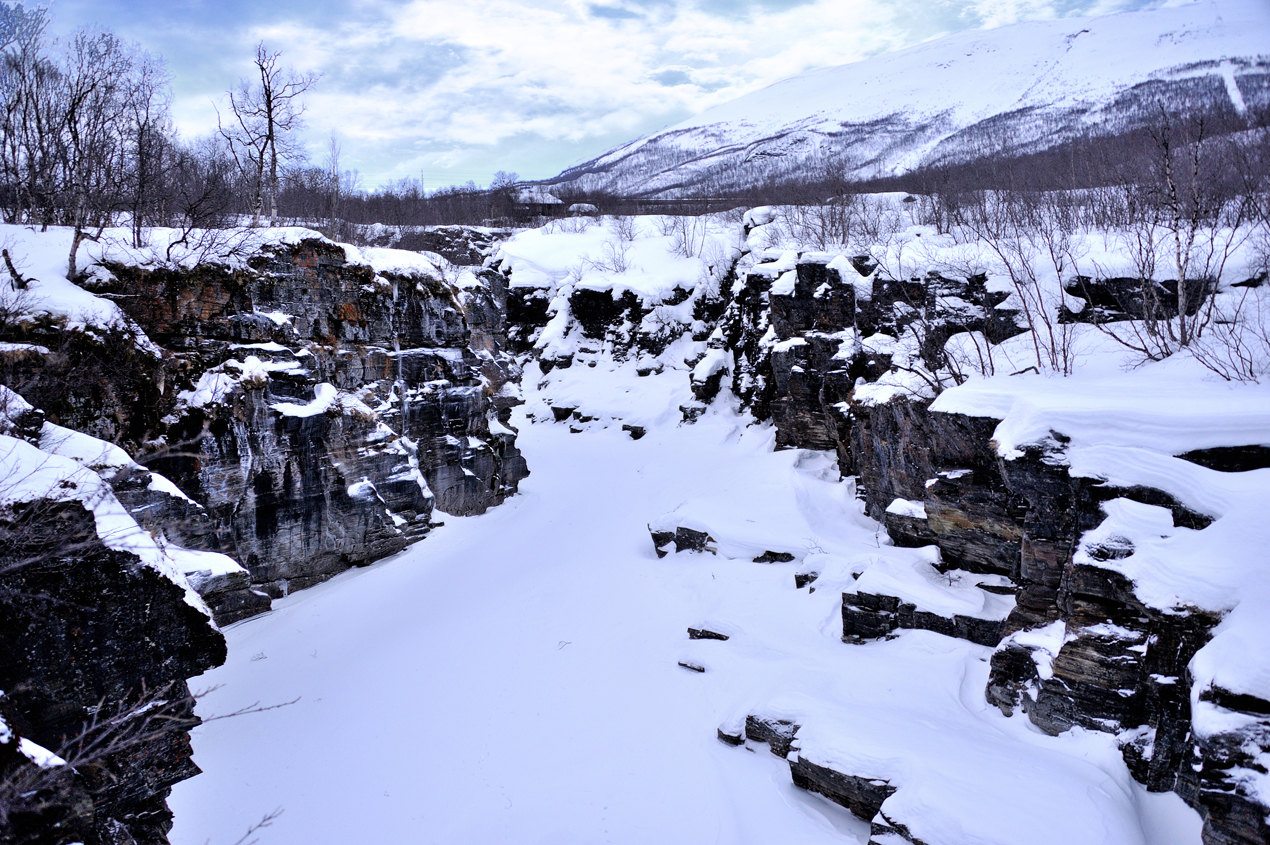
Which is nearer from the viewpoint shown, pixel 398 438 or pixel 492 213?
pixel 398 438

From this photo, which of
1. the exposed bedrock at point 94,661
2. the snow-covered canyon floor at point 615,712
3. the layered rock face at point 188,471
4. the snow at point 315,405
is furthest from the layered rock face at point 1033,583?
the snow at point 315,405

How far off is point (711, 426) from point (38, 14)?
82.2 ft

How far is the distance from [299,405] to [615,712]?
405 inches

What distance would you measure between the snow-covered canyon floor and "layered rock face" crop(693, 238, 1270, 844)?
0.37m

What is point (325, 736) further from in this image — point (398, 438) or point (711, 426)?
point (711, 426)

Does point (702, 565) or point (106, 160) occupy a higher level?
point (106, 160)

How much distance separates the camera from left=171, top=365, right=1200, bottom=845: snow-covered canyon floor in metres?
7.68

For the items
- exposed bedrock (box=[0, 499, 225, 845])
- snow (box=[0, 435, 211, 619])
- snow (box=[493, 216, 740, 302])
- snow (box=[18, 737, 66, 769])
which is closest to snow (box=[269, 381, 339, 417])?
snow (box=[0, 435, 211, 619])

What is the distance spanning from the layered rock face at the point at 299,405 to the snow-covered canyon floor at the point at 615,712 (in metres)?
1.43

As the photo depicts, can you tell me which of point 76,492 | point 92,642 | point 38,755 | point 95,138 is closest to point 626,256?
point 95,138

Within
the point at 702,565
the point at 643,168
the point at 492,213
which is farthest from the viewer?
the point at 643,168

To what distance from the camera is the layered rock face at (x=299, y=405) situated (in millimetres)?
13367

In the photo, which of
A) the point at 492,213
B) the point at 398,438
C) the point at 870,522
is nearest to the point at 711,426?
the point at 870,522

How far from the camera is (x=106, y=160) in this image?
1839cm
